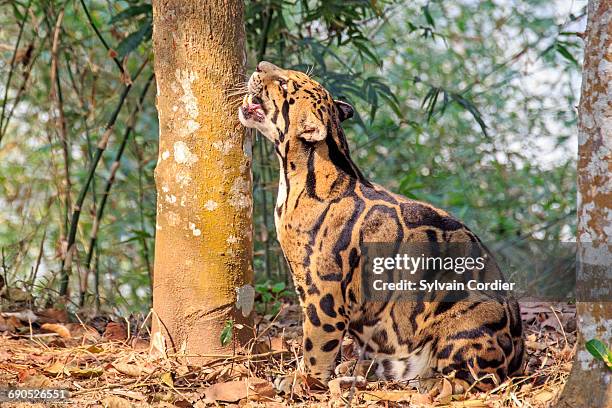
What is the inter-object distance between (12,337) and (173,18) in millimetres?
2192

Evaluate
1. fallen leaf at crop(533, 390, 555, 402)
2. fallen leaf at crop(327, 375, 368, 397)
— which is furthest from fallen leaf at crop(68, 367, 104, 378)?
fallen leaf at crop(533, 390, 555, 402)

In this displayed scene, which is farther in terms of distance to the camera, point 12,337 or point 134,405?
point 12,337

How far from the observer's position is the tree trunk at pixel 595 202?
131 inches

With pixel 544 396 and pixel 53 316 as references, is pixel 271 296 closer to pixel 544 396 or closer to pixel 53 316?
pixel 53 316

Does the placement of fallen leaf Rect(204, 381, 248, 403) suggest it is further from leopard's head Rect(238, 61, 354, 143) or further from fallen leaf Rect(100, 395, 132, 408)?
leopard's head Rect(238, 61, 354, 143)

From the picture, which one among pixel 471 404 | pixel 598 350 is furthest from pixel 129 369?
pixel 598 350

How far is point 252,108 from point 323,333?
1.25 meters

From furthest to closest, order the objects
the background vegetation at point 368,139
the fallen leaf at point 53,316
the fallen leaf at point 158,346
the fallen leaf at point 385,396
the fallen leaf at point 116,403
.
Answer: the background vegetation at point 368,139, the fallen leaf at point 53,316, the fallen leaf at point 158,346, the fallen leaf at point 385,396, the fallen leaf at point 116,403

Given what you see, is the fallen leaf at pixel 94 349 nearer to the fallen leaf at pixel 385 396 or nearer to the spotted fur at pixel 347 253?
the spotted fur at pixel 347 253

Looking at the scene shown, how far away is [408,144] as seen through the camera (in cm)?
986

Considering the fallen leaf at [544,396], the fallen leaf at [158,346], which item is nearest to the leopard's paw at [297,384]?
the fallen leaf at [158,346]

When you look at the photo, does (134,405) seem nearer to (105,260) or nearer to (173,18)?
(173,18)

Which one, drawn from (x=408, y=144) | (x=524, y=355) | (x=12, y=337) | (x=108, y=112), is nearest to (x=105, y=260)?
(x=108, y=112)

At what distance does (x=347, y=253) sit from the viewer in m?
4.33
